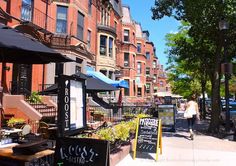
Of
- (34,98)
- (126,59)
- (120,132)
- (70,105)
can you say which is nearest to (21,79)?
(34,98)

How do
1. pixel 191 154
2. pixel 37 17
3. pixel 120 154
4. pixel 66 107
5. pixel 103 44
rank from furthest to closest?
pixel 103 44
pixel 37 17
pixel 191 154
pixel 120 154
pixel 66 107

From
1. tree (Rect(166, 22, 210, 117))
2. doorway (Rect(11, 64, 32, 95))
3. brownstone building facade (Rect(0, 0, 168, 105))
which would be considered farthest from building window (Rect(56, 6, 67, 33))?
tree (Rect(166, 22, 210, 117))

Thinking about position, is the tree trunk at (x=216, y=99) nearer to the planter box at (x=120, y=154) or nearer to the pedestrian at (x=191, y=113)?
the pedestrian at (x=191, y=113)

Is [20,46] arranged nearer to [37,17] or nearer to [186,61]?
[37,17]

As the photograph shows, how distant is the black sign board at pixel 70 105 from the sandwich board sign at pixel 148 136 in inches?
105

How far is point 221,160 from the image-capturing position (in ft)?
32.6

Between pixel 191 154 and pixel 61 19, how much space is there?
1578 cm

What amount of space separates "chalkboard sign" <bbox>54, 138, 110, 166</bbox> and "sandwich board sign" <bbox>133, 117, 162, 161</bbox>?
427 cm

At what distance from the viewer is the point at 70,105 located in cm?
671

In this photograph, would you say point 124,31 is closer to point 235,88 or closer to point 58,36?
point 235,88

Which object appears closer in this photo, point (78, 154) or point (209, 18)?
point (78, 154)

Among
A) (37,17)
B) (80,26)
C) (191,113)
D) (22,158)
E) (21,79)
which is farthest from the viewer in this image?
(80,26)

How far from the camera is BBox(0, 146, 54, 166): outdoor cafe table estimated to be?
4910 mm

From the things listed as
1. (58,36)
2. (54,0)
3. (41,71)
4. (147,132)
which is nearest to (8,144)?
(147,132)
